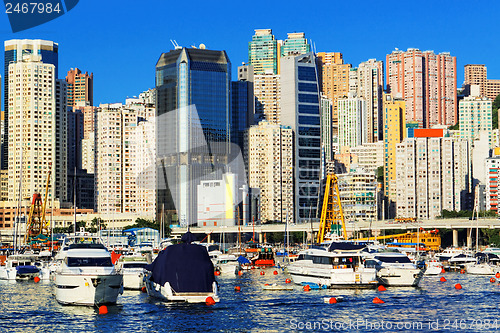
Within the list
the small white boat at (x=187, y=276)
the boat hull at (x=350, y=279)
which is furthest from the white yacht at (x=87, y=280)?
the boat hull at (x=350, y=279)

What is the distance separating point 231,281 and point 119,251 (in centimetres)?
3937

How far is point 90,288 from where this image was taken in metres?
59.6

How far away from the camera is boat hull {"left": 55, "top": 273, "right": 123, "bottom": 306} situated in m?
59.6

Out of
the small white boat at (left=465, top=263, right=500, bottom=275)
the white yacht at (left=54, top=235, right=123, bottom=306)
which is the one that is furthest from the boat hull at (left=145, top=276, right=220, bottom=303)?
the small white boat at (left=465, top=263, right=500, bottom=275)

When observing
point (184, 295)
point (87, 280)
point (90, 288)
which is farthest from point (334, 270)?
point (87, 280)

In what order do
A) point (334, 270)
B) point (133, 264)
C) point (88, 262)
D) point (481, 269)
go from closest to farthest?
point (88, 262) < point (334, 270) < point (133, 264) < point (481, 269)

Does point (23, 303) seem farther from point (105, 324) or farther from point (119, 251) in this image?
point (119, 251)

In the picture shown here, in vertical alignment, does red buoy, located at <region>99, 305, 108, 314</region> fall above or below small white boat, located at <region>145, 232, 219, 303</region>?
below

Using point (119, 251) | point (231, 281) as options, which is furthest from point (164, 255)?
point (119, 251)

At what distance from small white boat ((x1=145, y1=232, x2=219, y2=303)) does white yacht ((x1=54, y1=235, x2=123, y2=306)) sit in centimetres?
339

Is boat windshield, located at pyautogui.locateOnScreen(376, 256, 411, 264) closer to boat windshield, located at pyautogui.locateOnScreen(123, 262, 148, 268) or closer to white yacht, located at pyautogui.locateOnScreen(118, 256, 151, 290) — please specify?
boat windshield, located at pyautogui.locateOnScreen(123, 262, 148, 268)

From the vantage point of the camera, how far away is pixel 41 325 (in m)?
54.9

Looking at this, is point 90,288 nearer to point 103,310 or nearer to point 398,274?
point 103,310

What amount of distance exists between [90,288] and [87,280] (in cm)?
59
